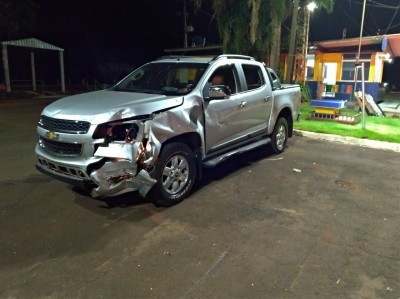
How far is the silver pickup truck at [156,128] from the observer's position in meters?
3.98

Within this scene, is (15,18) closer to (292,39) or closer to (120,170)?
(292,39)

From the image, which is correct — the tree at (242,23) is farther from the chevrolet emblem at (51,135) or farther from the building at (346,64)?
the chevrolet emblem at (51,135)

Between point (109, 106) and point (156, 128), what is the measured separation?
2.03 feet

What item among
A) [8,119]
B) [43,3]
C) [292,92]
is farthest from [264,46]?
[43,3]

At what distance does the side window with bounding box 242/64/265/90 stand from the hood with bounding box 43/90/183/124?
1953mm

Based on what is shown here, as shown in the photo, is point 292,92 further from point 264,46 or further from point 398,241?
point 264,46

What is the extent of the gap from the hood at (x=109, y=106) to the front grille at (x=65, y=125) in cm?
5

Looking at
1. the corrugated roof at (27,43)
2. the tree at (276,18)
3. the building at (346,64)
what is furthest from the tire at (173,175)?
the corrugated roof at (27,43)

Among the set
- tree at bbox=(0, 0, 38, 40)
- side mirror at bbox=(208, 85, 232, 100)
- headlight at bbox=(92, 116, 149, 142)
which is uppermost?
tree at bbox=(0, 0, 38, 40)

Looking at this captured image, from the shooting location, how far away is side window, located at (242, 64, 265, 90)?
617 centimetres

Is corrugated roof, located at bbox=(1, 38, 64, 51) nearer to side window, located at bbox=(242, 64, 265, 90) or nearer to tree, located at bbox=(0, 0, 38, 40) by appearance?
tree, located at bbox=(0, 0, 38, 40)

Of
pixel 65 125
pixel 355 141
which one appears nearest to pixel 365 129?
pixel 355 141

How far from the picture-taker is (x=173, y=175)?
4555 millimetres

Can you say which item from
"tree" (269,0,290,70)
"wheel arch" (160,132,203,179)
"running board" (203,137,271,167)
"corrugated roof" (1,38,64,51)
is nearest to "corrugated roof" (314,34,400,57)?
"tree" (269,0,290,70)
